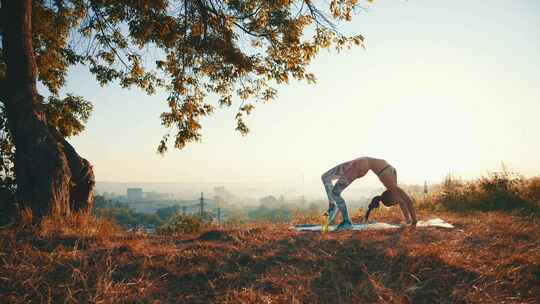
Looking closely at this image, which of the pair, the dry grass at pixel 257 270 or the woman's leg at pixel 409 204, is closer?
the dry grass at pixel 257 270

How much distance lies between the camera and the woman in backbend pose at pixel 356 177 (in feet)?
25.2

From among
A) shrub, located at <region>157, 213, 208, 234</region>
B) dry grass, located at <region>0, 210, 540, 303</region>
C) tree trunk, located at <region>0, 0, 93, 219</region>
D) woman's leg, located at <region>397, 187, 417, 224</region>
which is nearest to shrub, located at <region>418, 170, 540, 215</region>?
woman's leg, located at <region>397, 187, 417, 224</region>

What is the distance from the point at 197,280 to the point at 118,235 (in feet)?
7.73

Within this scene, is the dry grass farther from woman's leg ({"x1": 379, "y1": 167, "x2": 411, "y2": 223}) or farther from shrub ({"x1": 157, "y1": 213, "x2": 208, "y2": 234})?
shrub ({"x1": 157, "y1": 213, "x2": 208, "y2": 234})

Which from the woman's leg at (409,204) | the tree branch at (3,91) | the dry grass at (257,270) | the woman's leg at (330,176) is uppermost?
the tree branch at (3,91)

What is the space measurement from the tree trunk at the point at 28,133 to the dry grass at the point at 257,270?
0.73 m

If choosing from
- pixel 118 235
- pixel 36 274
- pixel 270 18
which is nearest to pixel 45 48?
pixel 270 18

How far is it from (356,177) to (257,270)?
175 inches

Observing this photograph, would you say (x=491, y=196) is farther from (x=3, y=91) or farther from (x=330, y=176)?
(x=3, y=91)

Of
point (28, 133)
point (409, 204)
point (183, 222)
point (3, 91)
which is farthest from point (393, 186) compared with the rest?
point (3, 91)

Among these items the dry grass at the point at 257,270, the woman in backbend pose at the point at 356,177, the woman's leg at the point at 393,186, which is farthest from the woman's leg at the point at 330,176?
the dry grass at the point at 257,270

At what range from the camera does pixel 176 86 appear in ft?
30.8

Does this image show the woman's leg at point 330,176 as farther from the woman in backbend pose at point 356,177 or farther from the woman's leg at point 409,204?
the woman's leg at point 409,204

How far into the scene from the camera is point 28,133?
596cm
